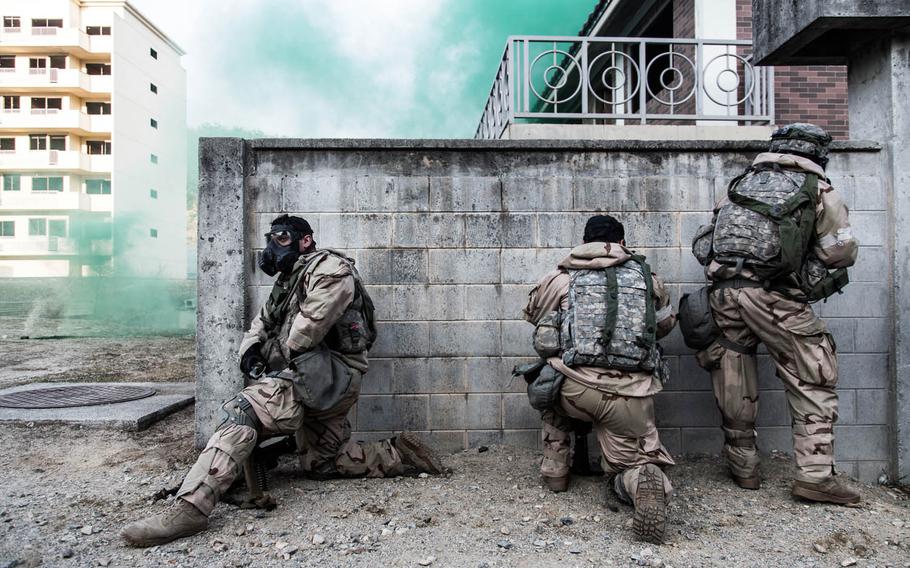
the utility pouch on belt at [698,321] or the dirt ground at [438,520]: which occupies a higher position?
the utility pouch on belt at [698,321]

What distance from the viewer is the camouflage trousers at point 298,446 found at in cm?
282

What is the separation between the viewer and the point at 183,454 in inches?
159

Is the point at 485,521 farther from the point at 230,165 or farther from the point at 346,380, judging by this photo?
the point at 230,165

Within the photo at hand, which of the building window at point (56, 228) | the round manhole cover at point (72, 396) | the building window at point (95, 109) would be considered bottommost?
the round manhole cover at point (72, 396)

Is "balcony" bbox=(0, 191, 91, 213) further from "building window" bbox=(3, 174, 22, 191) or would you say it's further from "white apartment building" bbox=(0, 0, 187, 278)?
"building window" bbox=(3, 174, 22, 191)

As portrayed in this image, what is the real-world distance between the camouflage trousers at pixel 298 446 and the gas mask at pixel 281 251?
66 centimetres

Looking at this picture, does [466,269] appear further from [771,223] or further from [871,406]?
[871,406]

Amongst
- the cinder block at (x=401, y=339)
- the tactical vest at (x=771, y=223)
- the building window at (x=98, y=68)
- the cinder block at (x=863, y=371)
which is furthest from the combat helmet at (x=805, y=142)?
the building window at (x=98, y=68)

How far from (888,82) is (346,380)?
384 cm

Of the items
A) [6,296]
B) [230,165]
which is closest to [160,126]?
[6,296]

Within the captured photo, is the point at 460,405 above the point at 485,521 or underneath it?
above

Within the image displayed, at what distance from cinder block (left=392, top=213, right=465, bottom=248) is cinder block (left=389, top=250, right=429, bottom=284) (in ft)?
0.20

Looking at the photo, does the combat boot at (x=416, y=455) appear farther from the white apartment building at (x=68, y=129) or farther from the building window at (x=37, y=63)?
the building window at (x=37, y=63)

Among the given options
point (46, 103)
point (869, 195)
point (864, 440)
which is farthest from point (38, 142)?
point (864, 440)
